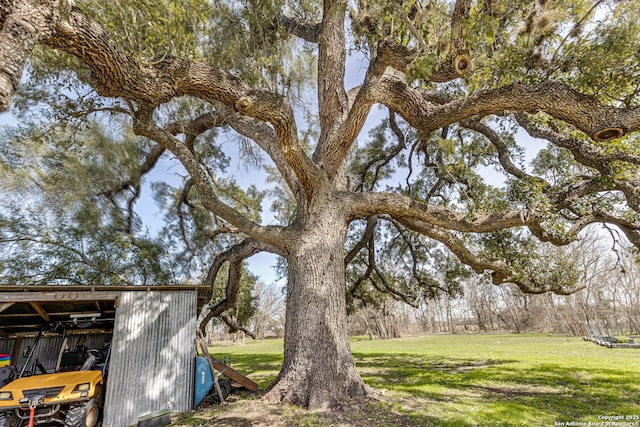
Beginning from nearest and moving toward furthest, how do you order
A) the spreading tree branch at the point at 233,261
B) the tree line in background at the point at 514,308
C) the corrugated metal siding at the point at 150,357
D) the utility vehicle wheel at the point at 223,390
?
1. the corrugated metal siding at the point at 150,357
2. the utility vehicle wheel at the point at 223,390
3. the spreading tree branch at the point at 233,261
4. the tree line in background at the point at 514,308

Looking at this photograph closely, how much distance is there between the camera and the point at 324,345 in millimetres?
4832

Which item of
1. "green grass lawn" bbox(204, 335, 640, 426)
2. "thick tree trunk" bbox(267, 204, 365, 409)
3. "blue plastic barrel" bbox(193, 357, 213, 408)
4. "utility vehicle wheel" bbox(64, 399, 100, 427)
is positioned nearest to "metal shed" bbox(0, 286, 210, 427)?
"blue plastic barrel" bbox(193, 357, 213, 408)

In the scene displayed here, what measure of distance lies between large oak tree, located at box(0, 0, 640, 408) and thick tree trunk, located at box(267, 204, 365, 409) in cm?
3

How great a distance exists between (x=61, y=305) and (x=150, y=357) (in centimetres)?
333

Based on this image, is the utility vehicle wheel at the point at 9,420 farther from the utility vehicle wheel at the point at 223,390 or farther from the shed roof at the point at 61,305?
the utility vehicle wheel at the point at 223,390

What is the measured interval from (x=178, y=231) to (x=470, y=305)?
38630mm

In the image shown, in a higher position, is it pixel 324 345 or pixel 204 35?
pixel 204 35

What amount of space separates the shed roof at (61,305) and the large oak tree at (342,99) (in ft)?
7.47

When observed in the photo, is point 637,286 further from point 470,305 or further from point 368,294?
point 368,294

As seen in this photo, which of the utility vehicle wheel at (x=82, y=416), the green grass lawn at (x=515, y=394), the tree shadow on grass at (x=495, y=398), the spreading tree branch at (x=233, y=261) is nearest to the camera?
the tree shadow on grass at (x=495, y=398)

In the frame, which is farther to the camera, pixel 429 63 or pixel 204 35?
pixel 204 35

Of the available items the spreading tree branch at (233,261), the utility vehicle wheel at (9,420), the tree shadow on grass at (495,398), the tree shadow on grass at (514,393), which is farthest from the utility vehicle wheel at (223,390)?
the tree shadow on grass at (514,393)

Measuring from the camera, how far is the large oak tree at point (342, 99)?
12.0 feet

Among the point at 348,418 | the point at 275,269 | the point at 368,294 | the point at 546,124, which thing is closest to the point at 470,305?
the point at 368,294
